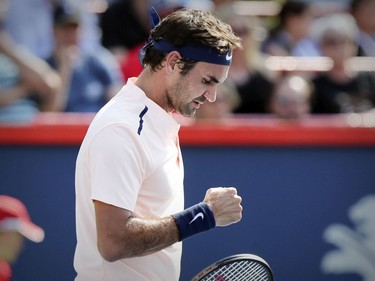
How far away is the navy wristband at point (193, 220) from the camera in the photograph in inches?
109

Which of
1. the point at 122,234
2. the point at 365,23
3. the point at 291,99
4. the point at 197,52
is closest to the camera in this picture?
the point at 122,234

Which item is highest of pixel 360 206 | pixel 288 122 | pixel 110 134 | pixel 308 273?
pixel 110 134

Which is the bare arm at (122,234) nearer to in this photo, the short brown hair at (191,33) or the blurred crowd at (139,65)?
the short brown hair at (191,33)

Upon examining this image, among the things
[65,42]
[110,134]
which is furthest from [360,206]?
[110,134]

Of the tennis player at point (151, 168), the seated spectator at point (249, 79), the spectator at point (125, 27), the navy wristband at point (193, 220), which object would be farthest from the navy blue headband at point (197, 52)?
the spectator at point (125, 27)

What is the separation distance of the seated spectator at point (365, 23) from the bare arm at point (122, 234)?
4922mm

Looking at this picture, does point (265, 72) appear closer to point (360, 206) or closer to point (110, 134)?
point (360, 206)

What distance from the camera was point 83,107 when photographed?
6008mm

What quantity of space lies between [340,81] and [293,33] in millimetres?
958

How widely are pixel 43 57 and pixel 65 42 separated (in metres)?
0.27

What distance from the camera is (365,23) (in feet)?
24.3

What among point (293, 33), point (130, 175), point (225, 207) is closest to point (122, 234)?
point (130, 175)

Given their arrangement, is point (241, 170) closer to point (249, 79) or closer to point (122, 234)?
point (249, 79)

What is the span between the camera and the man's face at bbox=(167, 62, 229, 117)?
2.95 metres
